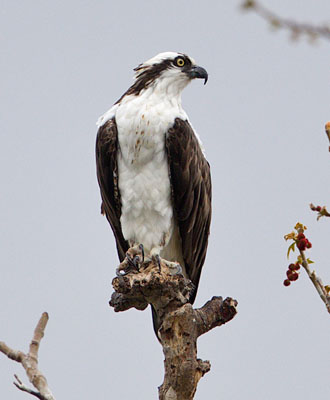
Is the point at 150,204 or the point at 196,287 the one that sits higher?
the point at 150,204

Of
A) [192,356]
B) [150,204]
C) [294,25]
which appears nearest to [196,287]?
[150,204]

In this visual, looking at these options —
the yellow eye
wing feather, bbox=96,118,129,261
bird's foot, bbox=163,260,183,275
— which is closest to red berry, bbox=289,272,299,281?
bird's foot, bbox=163,260,183,275

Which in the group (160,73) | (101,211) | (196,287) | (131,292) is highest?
(160,73)

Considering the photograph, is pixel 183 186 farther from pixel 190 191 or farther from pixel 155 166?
pixel 155 166

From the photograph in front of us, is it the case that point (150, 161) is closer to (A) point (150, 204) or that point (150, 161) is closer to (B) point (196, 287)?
(A) point (150, 204)

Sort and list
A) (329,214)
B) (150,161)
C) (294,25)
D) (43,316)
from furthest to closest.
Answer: (150,161) < (43,316) < (329,214) < (294,25)

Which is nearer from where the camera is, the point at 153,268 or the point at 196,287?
the point at 153,268

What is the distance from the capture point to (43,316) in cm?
414

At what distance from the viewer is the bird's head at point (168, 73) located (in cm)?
793

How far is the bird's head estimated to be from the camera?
793cm

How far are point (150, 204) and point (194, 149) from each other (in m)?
0.83

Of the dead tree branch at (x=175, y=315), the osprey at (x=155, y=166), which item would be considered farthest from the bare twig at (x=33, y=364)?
the osprey at (x=155, y=166)

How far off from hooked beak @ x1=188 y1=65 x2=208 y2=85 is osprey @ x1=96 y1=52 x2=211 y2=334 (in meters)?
0.01

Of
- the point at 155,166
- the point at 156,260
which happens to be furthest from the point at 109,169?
the point at 156,260
